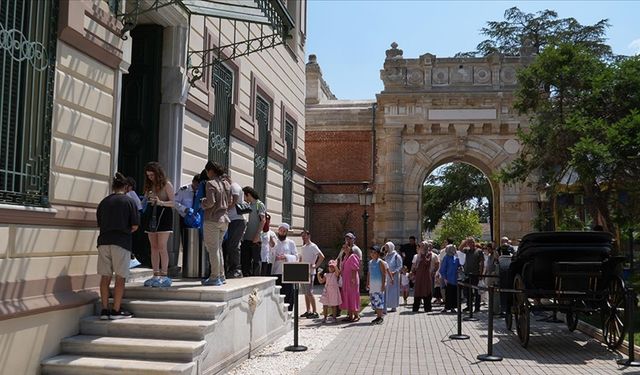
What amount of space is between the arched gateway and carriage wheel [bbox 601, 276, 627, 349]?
1626cm

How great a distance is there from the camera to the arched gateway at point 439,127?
1030 inches

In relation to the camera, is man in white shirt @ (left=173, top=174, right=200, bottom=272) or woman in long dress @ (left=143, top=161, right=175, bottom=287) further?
man in white shirt @ (left=173, top=174, right=200, bottom=272)

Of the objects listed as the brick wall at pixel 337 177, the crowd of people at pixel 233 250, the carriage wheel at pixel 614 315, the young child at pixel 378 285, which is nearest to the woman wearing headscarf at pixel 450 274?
the crowd of people at pixel 233 250

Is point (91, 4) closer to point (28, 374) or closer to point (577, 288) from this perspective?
point (28, 374)

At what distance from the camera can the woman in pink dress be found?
1323 cm

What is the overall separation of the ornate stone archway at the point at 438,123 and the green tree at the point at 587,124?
962cm

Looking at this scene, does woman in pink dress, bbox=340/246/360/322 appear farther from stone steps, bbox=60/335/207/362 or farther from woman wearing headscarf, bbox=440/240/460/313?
stone steps, bbox=60/335/207/362

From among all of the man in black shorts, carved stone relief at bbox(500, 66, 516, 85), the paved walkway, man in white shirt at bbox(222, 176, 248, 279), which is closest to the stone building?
the man in black shorts

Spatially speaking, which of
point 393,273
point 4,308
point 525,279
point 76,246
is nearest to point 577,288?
point 525,279

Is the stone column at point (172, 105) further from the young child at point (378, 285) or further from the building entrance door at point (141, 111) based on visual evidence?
the young child at point (378, 285)

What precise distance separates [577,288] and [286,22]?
617cm

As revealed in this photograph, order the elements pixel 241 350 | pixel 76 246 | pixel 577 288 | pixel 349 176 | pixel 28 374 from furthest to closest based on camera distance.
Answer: pixel 349 176, pixel 577 288, pixel 241 350, pixel 76 246, pixel 28 374

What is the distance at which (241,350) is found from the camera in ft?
27.5

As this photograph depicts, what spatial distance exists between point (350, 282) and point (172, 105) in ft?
17.4
